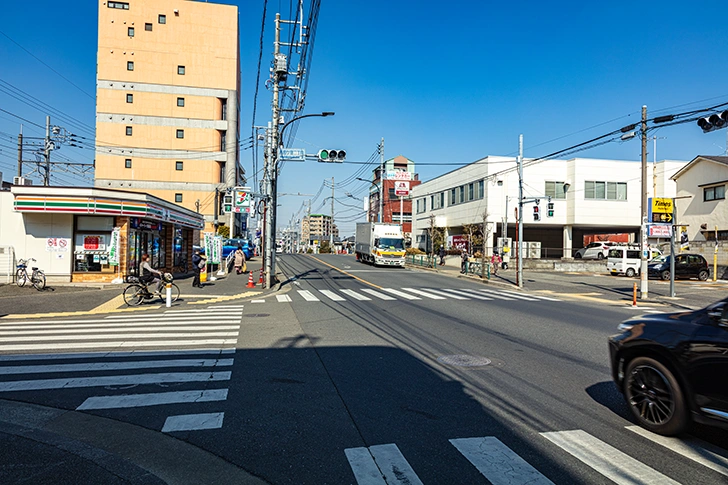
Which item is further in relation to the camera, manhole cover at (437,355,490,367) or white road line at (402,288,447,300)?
white road line at (402,288,447,300)

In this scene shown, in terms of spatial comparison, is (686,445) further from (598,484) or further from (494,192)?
(494,192)

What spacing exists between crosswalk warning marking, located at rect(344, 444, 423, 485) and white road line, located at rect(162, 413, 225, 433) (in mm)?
1640

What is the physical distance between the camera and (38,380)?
6.68m

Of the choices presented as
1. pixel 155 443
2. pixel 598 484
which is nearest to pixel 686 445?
pixel 598 484

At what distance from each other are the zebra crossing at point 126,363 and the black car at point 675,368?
14.9 feet

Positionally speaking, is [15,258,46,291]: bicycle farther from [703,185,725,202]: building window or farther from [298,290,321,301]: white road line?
[703,185,725,202]: building window

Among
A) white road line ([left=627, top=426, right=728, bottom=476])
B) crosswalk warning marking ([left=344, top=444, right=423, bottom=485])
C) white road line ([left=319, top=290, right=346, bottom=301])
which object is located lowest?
white road line ([left=319, top=290, right=346, bottom=301])

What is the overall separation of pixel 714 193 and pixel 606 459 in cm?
4223

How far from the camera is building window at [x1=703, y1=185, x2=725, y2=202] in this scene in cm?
3631

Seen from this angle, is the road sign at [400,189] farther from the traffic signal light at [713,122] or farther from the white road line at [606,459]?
the white road line at [606,459]

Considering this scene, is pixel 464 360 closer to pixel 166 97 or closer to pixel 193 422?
pixel 193 422

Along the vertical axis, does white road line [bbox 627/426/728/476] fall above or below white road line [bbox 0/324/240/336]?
above

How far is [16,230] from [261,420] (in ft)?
67.3

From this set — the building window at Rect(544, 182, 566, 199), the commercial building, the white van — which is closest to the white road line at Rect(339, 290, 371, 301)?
the white van
